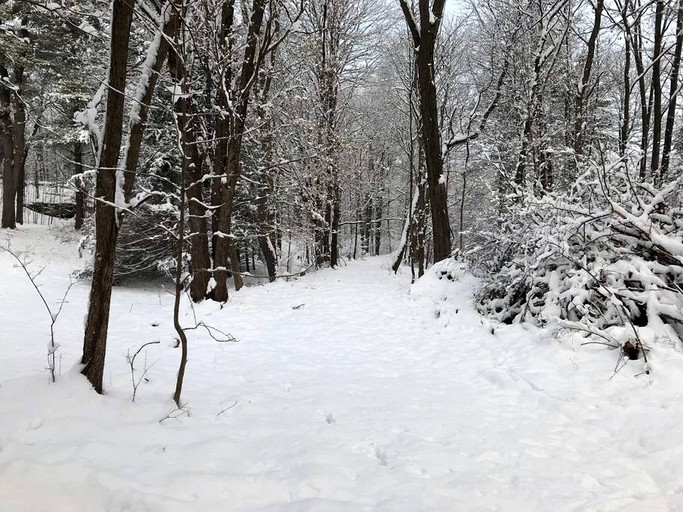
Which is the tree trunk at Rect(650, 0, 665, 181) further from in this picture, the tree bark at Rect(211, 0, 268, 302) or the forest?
the tree bark at Rect(211, 0, 268, 302)

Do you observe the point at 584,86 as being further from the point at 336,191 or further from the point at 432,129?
the point at 336,191

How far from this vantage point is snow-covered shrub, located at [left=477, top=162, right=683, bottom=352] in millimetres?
3998

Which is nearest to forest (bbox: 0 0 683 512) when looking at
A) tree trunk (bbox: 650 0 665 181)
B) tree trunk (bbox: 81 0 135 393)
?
tree trunk (bbox: 81 0 135 393)

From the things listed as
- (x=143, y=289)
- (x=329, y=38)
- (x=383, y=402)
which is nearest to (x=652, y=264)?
(x=383, y=402)

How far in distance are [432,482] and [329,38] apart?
559 inches

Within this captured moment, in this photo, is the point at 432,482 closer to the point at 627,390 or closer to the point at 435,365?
the point at 627,390

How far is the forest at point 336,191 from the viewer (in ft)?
10.7

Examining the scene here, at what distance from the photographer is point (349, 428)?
3088 millimetres

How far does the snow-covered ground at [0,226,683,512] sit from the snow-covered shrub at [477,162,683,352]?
15.3 inches

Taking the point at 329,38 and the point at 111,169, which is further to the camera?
the point at 329,38

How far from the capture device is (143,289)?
1112 cm

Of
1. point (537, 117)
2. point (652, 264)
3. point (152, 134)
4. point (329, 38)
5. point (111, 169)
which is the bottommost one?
point (652, 264)

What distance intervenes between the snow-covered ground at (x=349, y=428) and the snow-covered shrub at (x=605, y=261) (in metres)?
0.39

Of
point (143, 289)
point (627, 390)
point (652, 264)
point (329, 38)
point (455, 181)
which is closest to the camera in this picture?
point (627, 390)
